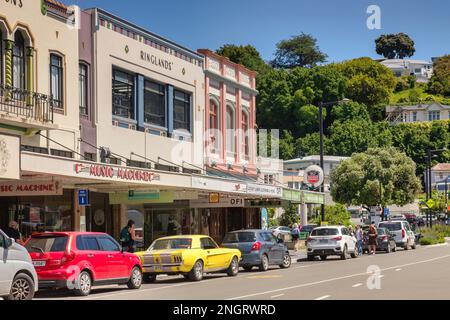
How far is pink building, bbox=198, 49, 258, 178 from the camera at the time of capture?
42312 mm

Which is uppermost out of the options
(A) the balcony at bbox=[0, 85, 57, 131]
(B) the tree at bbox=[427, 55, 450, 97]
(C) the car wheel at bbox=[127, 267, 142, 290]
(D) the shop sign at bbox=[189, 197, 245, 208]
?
(B) the tree at bbox=[427, 55, 450, 97]

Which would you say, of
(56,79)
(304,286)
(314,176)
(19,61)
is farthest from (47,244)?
(314,176)

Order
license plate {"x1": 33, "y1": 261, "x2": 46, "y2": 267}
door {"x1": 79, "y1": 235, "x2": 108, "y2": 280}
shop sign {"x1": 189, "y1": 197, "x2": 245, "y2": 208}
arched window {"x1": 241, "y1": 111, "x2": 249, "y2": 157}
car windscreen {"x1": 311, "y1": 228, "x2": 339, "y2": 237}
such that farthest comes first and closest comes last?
arched window {"x1": 241, "y1": 111, "x2": 249, "y2": 157}
shop sign {"x1": 189, "y1": 197, "x2": 245, "y2": 208}
car windscreen {"x1": 311, "y1": 228, "x2": 339, "y2": 237}
door {"x1": 79, "y1": 235, "x2": 108, "y2": 280}
license plate {"x1": 33, "y1": 261, "x2": 46, "y2": 267}

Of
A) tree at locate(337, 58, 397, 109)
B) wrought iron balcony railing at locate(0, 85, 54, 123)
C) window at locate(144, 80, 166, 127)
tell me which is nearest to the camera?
wrought iron balcony railing at locate(0, 85, 54, 123)

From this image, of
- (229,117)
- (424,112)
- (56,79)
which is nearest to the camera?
(56,79)

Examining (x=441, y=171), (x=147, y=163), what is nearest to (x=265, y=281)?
(x=147, y=163)

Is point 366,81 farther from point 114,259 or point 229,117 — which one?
point 114,259

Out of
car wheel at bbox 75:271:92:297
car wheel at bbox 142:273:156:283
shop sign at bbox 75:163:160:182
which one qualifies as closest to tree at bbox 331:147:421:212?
shop sign at bbox 75:163:160:182

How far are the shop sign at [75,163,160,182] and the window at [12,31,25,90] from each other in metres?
4.07

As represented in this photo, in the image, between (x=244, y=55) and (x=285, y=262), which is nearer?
(x=285, y=262)

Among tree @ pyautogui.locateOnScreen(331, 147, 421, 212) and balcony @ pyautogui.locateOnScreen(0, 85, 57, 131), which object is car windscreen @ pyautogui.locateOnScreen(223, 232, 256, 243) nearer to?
balcony @ pyautogui.locateOnScreen(0, 85, 57, 131)

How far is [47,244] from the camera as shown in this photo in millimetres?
20875

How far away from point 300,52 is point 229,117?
343 feet

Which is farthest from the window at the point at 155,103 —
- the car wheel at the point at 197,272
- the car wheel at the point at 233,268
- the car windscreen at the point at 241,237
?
the car wheel at the point at 197,272
